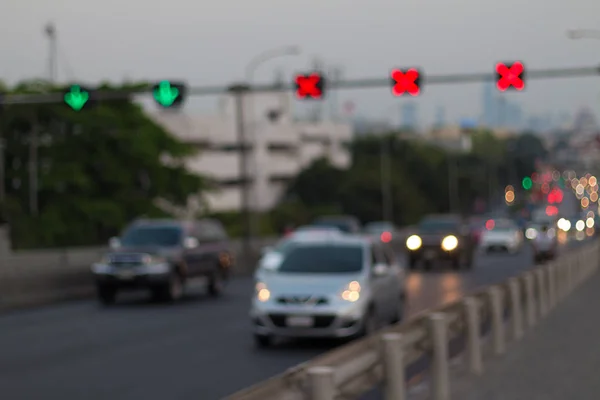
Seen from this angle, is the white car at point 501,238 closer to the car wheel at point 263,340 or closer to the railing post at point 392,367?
the car wheel at point 263,340

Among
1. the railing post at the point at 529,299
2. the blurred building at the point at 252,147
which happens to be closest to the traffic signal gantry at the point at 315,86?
the railing post at the point at 529,299

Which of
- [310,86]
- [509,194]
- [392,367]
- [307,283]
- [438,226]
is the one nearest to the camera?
[392,367]

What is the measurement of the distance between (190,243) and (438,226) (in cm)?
1926

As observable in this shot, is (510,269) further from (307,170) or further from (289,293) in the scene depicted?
(307,170)

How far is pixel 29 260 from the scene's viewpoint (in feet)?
175

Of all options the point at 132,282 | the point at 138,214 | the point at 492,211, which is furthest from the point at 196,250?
the point at 492,211

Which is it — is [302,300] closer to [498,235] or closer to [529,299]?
[529,299]

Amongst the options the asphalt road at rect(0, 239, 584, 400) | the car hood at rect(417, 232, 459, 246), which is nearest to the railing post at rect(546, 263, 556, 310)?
the asphalt road at rect(0, 239, 584, 400)

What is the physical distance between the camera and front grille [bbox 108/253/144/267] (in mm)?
31781

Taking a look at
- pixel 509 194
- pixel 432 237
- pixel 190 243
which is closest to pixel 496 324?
pixel 190 243

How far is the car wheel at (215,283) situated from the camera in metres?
34.7

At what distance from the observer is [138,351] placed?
19.2 m

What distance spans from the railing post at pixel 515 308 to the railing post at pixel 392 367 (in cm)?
907

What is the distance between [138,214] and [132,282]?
48697mm
